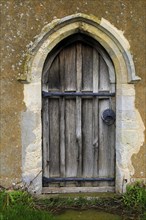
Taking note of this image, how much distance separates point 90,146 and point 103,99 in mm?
742

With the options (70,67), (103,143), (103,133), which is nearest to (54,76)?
(70,67)

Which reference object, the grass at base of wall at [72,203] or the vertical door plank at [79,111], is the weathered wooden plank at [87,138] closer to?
the vertical door plank at [79,111]

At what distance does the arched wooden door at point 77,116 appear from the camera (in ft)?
18.2

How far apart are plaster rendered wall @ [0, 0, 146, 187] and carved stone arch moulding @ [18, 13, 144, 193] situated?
3.4 inches

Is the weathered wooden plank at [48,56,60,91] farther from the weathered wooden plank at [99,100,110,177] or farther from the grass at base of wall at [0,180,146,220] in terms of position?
the grass at base of wall at [0,180,146,220]

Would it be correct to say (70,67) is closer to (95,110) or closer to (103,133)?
(95,110)

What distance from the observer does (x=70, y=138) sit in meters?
5.66

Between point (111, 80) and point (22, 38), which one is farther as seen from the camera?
point (111, 80)

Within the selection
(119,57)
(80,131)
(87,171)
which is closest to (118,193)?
(87,171)

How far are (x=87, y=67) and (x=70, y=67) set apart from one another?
26cm

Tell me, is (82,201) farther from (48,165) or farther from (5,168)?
(5,168)

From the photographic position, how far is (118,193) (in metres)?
5.54

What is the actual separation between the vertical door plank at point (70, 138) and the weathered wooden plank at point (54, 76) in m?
0.28

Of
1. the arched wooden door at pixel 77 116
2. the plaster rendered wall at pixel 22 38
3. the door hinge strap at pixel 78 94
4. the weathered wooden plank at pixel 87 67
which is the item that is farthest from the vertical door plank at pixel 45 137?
the weathered wooden plank at pixel 87 67
